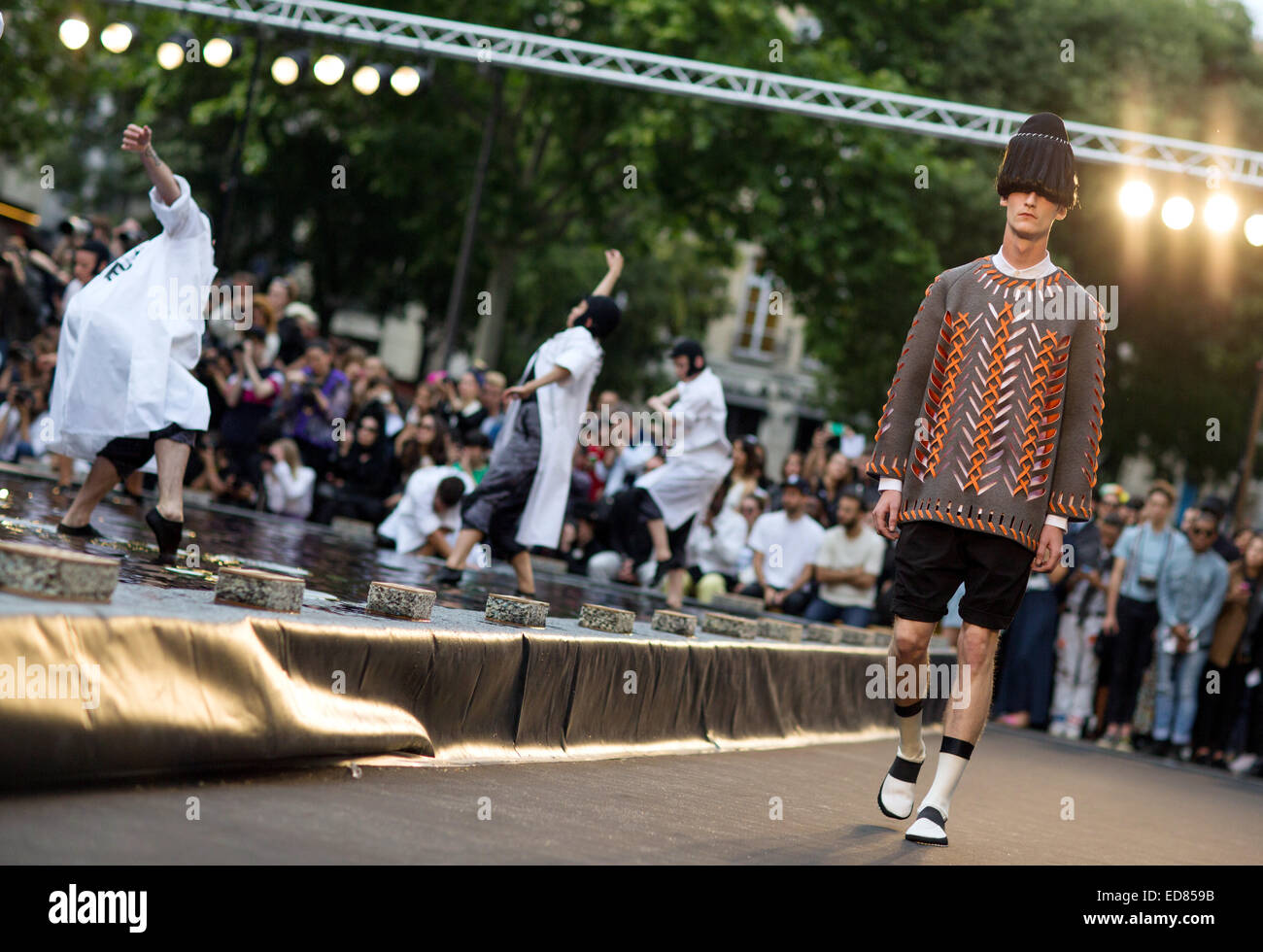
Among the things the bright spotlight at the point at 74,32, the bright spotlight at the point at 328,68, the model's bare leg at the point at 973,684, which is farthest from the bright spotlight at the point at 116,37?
the model's bare leg at the point at 973,684

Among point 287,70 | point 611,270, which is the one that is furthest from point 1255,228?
point 287,70

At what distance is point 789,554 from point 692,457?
10.6 feet

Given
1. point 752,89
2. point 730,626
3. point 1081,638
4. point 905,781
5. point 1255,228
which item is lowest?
point 905,781

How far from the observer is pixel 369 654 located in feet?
16.4

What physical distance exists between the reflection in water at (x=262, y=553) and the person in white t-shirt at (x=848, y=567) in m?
2.13

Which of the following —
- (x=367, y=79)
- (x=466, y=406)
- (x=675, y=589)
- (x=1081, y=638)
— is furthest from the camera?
(x=367, y=79)

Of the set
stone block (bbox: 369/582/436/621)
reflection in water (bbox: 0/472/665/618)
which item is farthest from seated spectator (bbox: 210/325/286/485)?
stone block (bbox: 369/582/436/621)

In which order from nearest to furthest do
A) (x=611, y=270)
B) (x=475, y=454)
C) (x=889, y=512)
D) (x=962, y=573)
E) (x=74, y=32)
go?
(x=962, y=573)
(x=889, y=512)
(x=611, y=270)
(x=475, y=454)
(x=74, y=32)

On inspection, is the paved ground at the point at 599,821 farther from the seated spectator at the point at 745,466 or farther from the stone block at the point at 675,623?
the seated spectator at the point at 745,466

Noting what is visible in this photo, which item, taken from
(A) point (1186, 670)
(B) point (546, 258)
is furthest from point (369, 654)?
(B) point (546, 258)

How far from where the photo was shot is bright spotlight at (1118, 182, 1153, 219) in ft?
48.9

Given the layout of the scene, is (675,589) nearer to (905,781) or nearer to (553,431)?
(553,431)

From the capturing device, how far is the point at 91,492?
715cm
